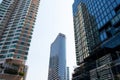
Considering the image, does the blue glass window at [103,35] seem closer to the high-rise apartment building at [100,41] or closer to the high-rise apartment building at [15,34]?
the high-rise apartment building at [100,41]

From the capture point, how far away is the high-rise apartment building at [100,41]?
39.6 metres

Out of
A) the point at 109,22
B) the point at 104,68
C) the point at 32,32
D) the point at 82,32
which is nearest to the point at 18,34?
the point at 32,32

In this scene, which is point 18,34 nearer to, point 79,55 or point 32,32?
point 32,32

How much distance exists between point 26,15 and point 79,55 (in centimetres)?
4462

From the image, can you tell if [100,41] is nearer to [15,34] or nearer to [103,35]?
[103,35]

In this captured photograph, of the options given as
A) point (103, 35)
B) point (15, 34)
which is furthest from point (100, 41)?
point (15, 34)

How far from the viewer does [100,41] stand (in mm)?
55719

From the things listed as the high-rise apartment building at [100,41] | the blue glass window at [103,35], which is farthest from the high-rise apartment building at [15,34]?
the blue glass window at [103,35]

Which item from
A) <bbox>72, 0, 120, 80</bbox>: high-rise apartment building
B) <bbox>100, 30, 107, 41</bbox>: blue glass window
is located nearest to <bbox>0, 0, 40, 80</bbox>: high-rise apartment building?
<bbox>72, 0, 120, 80</bbox>: high-rise apartment building

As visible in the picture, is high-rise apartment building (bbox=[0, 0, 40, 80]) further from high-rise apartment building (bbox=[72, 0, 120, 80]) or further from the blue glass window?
the blue glass window

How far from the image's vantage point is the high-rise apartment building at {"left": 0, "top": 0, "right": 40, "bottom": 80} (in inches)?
2849

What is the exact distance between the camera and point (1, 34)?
89.6 m

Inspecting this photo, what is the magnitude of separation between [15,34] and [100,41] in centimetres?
5150

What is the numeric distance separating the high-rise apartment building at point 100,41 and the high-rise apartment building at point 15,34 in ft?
95.5
